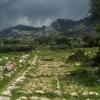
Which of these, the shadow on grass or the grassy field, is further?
the shadow on grass

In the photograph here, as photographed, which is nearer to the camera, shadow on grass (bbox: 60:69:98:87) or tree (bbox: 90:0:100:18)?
shadow on grass (bbox: 60:69:98:87)

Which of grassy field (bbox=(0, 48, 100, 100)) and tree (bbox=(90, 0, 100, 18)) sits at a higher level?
tree (bbox=(90, 0, 100, 18))

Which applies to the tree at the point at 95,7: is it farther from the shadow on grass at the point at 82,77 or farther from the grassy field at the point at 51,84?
the shadow on grass at the point at 82,77

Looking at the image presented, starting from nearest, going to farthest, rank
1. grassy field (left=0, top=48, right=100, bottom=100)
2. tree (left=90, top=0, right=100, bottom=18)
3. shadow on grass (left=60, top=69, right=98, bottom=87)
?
grassy field (left=0, top=48, right=100, bottom=100) → shadow on grass (left=60, top=69, right=98, bottom=87) → tree (left=90, top=0, right=100, bottom=18)

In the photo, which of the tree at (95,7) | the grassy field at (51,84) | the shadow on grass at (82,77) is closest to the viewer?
the grassy field at (51,84)

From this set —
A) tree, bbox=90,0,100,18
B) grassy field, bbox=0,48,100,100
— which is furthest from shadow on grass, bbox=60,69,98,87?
tree, bbox=90,0,100,18

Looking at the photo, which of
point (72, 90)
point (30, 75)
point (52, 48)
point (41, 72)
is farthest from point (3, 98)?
point (52, 48)

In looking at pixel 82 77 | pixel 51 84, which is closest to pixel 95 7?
pixel 82 77

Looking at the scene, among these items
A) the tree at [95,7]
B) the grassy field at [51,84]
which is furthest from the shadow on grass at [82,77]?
the tree at [95,7]

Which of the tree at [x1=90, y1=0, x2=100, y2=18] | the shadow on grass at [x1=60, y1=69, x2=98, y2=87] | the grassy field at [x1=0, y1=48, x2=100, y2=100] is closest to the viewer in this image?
the grassy field at [x1=0, y1=48, x2=100, y2=100]

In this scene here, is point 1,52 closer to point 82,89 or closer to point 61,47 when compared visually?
point 61,47

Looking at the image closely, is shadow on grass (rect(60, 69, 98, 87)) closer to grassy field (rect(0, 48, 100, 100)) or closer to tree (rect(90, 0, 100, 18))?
grassy field (rect(0, 48, 100, 100))

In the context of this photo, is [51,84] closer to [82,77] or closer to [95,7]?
[82,77]

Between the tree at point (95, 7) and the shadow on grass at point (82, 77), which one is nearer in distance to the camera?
the shadow on grass at point (82, 77)
